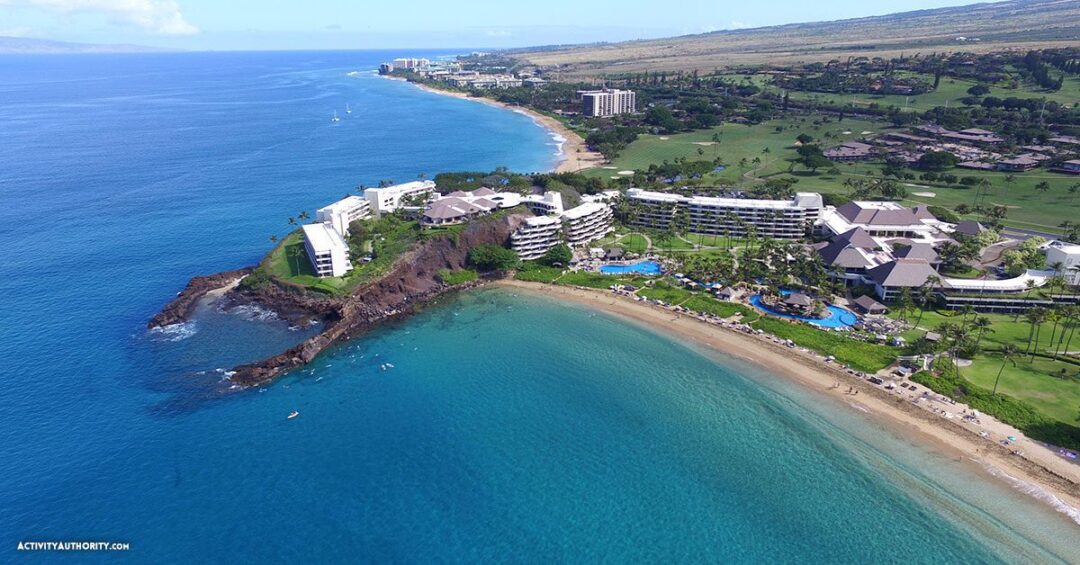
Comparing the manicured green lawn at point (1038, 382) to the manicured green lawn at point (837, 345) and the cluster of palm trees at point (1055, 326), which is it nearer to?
the cluster of palm trees at point (1055, 326)

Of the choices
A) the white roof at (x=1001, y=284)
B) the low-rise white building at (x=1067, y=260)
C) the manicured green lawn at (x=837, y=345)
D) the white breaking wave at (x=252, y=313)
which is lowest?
the white breaking wave at (x=252, y=313)

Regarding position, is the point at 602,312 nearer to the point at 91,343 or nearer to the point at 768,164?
the point at 91,343

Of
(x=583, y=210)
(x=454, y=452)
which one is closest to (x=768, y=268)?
(x=583, y=210)

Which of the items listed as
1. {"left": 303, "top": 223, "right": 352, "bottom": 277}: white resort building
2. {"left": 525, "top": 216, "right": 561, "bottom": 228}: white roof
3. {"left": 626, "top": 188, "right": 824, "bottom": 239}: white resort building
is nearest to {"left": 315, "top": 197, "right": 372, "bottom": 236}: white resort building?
{"left": 303, "top": 223, "right": 352, "bottom": 277}: white resort building

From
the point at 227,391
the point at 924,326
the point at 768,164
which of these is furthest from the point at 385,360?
the point at 768,164

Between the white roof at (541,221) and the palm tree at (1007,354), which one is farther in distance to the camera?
the white roof at (541,221)

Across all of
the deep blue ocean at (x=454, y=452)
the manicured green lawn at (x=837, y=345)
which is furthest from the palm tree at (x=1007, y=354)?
the deep blue ocean at (x=454, y=452)
